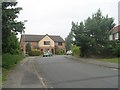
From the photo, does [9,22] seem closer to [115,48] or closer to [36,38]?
[115,48]

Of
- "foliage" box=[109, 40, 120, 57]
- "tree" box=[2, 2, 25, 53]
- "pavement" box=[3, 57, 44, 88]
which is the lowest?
"pavement" box=[3, 57, 44, 88]

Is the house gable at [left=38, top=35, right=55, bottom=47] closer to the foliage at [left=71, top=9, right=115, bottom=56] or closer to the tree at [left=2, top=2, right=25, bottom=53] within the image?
the foliage at [left=71, top=9, right=115, bottom=56]

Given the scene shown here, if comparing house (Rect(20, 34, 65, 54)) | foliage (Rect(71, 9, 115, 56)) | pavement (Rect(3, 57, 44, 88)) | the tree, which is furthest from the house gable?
pavement (Rect(3, 57, 44, 88))

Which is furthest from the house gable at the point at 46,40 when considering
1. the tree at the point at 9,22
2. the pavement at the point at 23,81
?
the pavement at the point at 23,81

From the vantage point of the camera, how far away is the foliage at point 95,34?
158 feet

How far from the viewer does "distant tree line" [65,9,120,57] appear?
48.2 m

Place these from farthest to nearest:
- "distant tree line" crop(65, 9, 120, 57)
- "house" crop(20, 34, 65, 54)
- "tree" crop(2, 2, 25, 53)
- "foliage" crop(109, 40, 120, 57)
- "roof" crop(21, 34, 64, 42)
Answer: "roof" crop(21, 34, 64, 42) < "house" crop(20, 34, 65, 54) < "distant tree line" crop(65, 9, 120, 57) < "foliage" crop(109, 40, 120, 57) < "tree" crop(2, 2, 25, 53)

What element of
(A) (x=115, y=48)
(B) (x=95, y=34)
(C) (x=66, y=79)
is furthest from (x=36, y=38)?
(C) (x=66, y=79)

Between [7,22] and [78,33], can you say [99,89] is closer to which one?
[7,22]

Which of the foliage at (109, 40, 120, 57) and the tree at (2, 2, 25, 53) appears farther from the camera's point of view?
the foliage at (109, 40, 120, 57)

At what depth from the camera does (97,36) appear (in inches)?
1912

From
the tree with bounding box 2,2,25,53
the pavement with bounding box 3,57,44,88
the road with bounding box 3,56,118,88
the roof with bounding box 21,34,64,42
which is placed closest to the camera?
the road with bounding box 3,56,118,88

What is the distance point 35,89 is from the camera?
14.6 m

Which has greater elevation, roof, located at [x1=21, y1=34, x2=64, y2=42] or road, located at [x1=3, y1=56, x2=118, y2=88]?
roof, located at [x1=21, y1=34, x2=64, y2=42]
